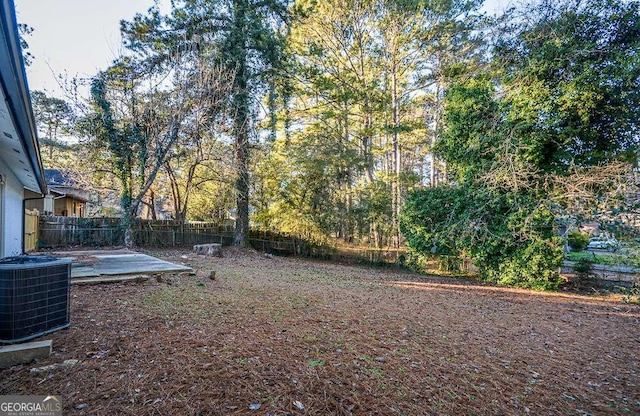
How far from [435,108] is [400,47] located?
4054 mm

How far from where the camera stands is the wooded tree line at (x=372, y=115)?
862 centimetres

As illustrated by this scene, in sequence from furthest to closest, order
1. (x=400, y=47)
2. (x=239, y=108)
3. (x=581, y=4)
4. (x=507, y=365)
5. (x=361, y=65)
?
1. (x=361, y=65)
2. (x=400, y=47)
3. (x=239, y=108)
4. (x=581, y=4)
5. (x=507, y=365)

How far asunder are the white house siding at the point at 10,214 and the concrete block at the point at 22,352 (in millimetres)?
5358

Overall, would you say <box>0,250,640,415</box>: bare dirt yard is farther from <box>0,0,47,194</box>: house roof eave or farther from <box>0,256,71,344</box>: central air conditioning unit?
<box>0,0,47,194</box>: house roof eave

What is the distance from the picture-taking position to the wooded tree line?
8617mm

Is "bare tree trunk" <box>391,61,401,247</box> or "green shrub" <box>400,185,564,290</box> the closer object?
"green shrub" <box>400,185,564,290</box>

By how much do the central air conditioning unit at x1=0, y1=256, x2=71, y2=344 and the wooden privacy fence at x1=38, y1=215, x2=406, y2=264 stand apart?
394 inches

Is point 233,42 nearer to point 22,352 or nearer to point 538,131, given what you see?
point 538,131

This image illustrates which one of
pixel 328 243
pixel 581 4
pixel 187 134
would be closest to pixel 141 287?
pixel 187 134

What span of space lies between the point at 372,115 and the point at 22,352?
16.1 metres

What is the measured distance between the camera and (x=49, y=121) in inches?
483

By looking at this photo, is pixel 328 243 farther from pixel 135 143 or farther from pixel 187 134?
pixel 135 143

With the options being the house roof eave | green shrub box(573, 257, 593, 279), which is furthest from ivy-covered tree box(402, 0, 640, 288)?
the house roof eave

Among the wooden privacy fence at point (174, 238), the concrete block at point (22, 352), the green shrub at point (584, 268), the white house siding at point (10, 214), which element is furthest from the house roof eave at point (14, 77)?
the green shrub at point (584, 268)
